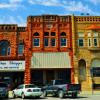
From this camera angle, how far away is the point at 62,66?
47562 mm

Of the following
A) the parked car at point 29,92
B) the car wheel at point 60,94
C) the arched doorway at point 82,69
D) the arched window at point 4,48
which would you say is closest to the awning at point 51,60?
the arched doorway at point 82,69

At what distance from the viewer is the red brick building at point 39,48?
157 feet

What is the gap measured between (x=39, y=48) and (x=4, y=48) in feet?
18.6

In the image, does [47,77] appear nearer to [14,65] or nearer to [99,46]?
[14,65]

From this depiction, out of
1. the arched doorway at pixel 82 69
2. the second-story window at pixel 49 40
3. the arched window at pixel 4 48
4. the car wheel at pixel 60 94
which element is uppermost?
the second-story window at pixel 49 40

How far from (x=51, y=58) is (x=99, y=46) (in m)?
7.60

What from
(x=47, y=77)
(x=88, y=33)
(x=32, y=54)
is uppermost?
(x=88, y=33)

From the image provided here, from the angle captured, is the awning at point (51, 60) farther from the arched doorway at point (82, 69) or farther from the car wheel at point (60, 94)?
the car wheel at point (60, 94)

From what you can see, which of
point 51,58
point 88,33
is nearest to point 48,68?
point 51,58

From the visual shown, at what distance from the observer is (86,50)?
4812cm

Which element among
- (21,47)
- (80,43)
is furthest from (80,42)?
(21,47)

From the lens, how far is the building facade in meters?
47.7

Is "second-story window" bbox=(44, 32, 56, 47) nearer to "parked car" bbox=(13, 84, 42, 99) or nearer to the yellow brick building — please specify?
the yellow brick building

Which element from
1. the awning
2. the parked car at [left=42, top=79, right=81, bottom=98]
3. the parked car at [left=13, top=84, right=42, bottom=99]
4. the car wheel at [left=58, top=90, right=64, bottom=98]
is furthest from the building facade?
the parked car at [left=13, top=84, right=42, bottom=99]
